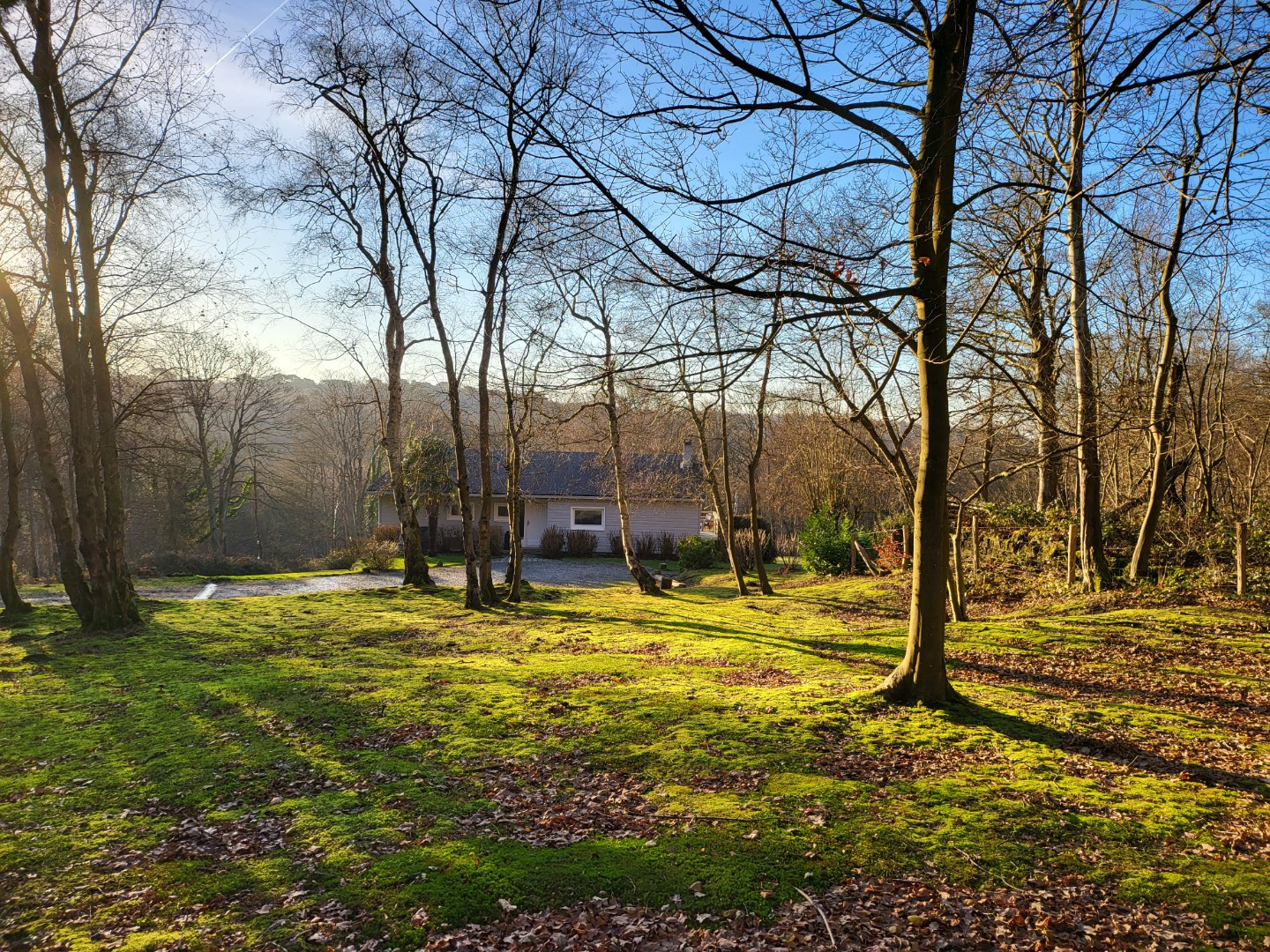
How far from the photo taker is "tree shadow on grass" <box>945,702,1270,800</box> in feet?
16.5

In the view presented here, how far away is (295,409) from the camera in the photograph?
182ft

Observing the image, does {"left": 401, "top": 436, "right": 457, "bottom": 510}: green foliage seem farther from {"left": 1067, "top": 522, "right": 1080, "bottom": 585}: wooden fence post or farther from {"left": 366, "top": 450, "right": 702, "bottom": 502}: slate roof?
{"left": 1067, "top": 522, "right": 1080, "bottom": 585}: wooden fence post

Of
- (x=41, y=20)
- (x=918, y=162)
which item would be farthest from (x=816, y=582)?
(x=41, y=20)

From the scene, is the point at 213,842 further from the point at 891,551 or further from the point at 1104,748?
the point at 891,551

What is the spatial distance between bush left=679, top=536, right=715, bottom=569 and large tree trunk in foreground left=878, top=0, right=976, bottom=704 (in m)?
23.1

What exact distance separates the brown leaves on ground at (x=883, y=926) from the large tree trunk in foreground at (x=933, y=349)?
2.77m

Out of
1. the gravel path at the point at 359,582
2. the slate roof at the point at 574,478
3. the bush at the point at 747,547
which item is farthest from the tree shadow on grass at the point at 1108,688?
the slate roof at the point at 574,478

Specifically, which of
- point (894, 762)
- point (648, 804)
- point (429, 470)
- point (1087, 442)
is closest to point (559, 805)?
point (648, 804)

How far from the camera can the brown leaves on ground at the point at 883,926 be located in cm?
342

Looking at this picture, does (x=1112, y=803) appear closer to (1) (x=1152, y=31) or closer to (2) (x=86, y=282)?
(1) (x=1152, y=31)

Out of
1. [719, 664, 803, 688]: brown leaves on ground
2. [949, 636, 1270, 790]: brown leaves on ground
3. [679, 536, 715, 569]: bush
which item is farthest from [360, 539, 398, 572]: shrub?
[949, 636, 1270, 790]: brown leaves on ground

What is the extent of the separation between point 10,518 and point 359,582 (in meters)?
10.1

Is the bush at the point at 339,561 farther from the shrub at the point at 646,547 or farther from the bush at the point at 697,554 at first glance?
the bush at the point at 697,554

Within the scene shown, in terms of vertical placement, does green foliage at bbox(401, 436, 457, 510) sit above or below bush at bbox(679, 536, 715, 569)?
above
